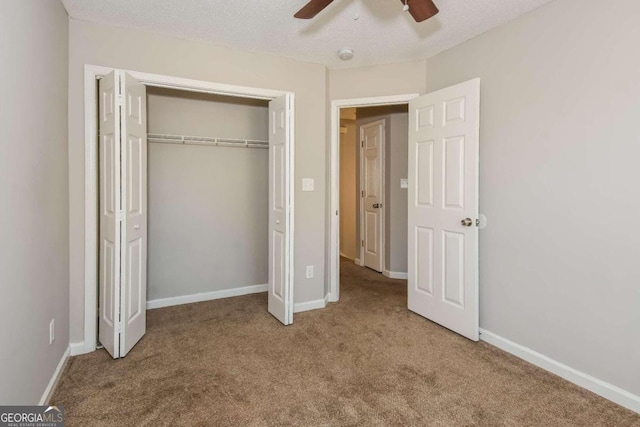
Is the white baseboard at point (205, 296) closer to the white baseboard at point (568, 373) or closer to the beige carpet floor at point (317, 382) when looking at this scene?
the beige carpet floor at point (317, 382)

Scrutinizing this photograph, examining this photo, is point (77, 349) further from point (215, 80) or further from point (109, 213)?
point (215, 80)

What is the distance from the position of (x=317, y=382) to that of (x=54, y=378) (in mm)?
1576

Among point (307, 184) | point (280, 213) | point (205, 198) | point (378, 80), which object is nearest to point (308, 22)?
point (378, 80)

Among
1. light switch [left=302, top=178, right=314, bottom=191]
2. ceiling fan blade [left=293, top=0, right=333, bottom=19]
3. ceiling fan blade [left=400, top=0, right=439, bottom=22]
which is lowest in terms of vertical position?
light switch [left=302, top=178, right=314, bottom=191]

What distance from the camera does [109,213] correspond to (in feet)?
8.04

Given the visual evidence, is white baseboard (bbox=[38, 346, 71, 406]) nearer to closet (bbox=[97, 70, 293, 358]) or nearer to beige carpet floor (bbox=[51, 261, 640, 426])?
beige carpet floor (bbox=[51, 261, 640, 426])

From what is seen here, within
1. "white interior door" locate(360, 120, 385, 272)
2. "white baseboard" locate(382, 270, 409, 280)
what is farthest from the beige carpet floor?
"white interior door" locate(360, 120, 385, 272)

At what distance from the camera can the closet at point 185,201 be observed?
2.41 metres

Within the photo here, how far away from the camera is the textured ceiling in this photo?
90.0 inches

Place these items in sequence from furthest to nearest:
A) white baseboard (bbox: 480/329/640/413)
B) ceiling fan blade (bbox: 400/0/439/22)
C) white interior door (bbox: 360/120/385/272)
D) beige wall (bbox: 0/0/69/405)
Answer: white interior door (bbox: 360/120/385/272) < white baseboard (bbox: 480/329/640/413) < ceiling fan blade (bbox: 400/0/439/22) < beige wall (bbox: 0/0/69/405)

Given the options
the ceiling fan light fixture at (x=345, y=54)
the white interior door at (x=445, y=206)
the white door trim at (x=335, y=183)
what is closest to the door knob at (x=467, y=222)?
the white interior door at (x=445, y=206)

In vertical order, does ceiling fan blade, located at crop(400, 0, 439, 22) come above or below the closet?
above

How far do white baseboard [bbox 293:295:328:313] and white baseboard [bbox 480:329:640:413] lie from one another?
57.8 inches

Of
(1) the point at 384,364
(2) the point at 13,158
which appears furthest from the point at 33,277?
(1) the point at 384,364
